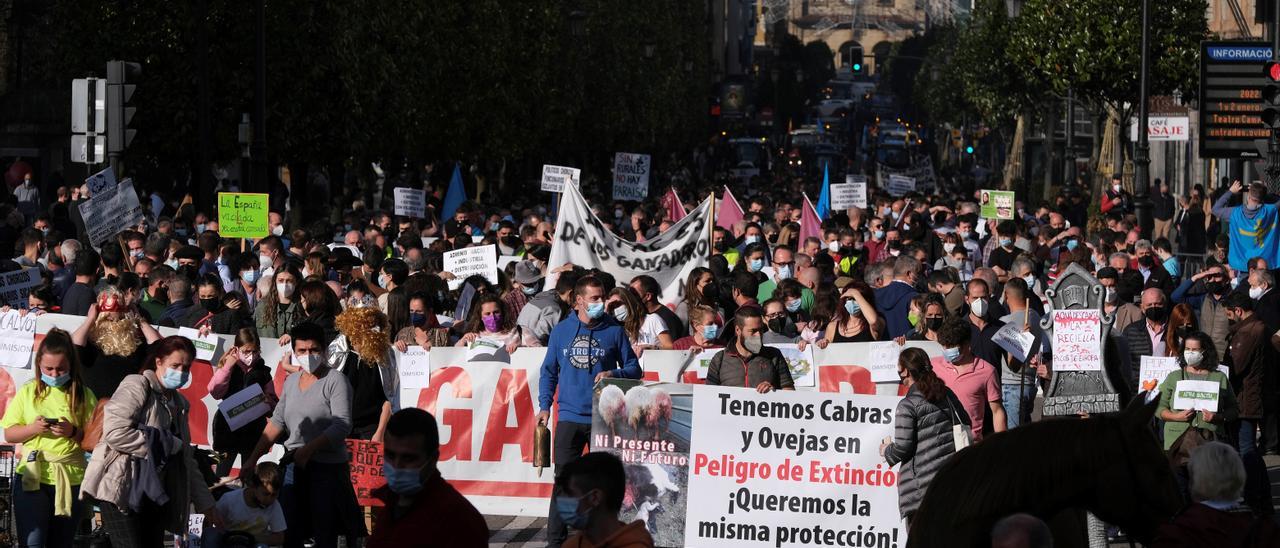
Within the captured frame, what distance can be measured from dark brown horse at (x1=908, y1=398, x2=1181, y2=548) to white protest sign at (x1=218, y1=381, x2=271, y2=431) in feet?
17.7

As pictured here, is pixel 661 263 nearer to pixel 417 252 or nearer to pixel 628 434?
pixel 417 252

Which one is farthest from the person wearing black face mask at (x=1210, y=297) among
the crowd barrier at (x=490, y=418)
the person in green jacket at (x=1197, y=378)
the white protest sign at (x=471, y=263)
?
the white protest sign at (x=471, y=263)

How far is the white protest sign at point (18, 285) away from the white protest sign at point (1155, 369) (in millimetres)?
7168

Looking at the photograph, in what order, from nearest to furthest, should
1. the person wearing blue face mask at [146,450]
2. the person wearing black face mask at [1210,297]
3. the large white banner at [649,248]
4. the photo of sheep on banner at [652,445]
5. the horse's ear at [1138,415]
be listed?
the horse's ear at [1138,415]
the person wearing blue face mask at [146,450]
the photo of sheep on banner at [652,445]
the person wearing black face mask at [1210,297]
the large white banner at [649,248]

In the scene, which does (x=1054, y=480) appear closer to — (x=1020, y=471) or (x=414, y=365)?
(x=1020, y=471)

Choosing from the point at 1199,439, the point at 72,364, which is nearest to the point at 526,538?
the point at 72,364

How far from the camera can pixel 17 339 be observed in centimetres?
1195

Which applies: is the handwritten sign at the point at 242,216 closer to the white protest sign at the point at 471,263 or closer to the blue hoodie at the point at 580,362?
the white protest sign at the point at 471,263

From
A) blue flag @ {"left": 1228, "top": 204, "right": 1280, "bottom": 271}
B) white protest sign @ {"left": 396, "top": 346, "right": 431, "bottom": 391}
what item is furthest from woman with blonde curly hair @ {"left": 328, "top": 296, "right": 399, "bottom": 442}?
blue flag @ {"left": 1228, "top": 204, "right": 1280, "bottom": 271}

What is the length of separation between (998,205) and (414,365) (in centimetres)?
1655

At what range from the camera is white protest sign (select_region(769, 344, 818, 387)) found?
11.3 meters

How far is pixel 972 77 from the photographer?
5947 centimetres

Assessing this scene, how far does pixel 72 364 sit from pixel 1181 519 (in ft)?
18.7

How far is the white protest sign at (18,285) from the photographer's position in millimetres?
13523
